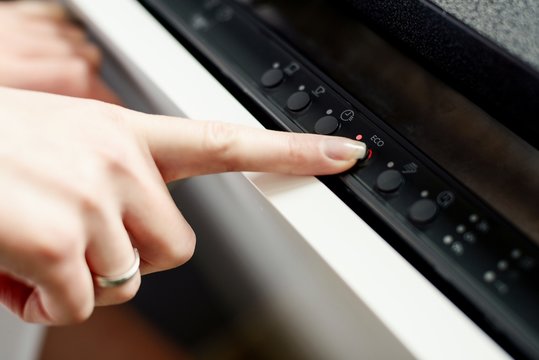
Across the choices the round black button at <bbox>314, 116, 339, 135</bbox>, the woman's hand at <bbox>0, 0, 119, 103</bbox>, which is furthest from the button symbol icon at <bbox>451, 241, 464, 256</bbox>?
the woman's hand at <bbox>0, 0, 119, 103</bbox>

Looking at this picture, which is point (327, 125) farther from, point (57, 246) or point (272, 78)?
point (57, 246)

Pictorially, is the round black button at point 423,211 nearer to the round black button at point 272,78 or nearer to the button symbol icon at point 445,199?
the button symbol icon at point 445,199

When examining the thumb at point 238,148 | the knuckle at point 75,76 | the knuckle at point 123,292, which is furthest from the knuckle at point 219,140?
the knuckle at point 75,76

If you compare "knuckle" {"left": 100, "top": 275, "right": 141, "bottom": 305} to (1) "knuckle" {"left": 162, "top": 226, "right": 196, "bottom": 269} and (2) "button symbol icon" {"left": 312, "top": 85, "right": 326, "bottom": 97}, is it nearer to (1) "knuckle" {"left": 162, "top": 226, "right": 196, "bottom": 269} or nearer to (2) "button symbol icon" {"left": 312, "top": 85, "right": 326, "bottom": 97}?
(1) "knuckle" {"left": 162, "top": 226, "right": 196, "bottom": 269}

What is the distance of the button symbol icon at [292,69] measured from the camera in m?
0.39

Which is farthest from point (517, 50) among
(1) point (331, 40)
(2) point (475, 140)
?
(1) point (331, 40)

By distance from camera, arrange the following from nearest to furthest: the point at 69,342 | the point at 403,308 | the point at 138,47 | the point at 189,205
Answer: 1. the point at 403,308
2. the point at 138,47
3. the point at 189,205
4. the point at 69,342

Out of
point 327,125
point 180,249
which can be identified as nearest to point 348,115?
point 327,125

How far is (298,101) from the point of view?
1.21 feet

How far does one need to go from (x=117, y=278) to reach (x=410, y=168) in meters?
0.20

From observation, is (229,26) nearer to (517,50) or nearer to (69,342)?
(517,50)

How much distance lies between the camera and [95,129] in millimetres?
335

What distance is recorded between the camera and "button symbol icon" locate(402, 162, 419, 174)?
0.33 metres

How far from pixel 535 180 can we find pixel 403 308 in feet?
0.45
